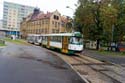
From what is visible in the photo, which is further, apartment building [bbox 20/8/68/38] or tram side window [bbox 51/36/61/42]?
apartment building [bbox 20/8/68/38]

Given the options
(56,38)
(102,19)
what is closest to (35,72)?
(56,38)

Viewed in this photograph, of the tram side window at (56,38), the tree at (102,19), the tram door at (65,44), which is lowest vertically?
the tram door at (65,44)

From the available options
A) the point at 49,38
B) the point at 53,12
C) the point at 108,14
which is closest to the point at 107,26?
the point at 108,14

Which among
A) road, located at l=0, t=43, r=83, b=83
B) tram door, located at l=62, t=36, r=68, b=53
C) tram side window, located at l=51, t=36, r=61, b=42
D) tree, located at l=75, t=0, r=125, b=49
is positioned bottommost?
road, located at l=0, t=43, r=83, b=83

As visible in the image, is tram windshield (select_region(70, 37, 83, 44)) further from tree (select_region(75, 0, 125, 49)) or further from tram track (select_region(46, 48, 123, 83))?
tree (select_region(75, 0, 125, 49))

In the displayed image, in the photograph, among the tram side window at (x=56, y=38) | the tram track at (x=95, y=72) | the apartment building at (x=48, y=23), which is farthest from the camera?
the apartment building at (x=48, y=23)

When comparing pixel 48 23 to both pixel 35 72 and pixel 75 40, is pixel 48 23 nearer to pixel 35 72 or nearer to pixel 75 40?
pixel 75 40

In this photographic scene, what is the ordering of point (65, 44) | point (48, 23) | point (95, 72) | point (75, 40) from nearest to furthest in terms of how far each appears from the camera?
point (95, 72)
point (75, 40)
point (65, 44)
point (48, 23)

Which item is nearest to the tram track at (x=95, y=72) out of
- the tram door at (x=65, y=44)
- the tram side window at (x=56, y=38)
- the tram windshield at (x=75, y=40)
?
the tram windshield at (x=75, y=40)

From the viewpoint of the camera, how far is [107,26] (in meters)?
53.8

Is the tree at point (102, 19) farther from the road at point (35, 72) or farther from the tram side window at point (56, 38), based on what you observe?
the road at point (35, 72)

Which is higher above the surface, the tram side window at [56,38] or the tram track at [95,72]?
the tram side window at [56,38]

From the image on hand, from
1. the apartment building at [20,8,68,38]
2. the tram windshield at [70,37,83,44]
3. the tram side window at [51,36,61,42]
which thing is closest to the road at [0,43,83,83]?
the tram windshield at [70,37,83,44]

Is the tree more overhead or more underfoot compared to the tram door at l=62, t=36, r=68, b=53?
more overhead
